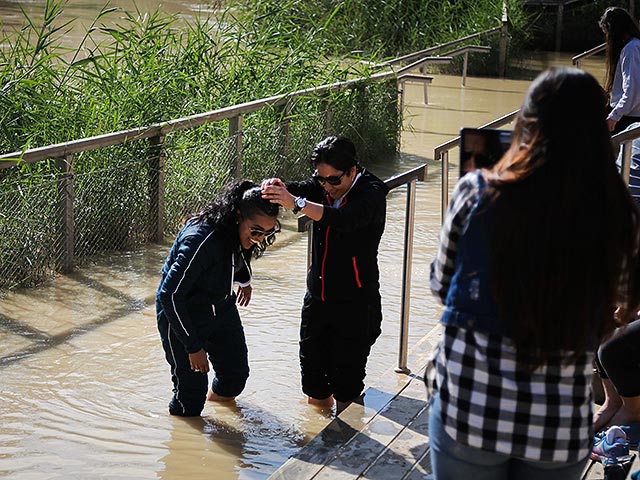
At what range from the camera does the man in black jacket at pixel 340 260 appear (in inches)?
177

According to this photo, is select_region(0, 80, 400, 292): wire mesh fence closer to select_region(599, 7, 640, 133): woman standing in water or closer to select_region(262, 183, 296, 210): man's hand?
select_region(262, 183, 296, 210): man's hand

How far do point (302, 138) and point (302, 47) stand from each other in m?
1.07

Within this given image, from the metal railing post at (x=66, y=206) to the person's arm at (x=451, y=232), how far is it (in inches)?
201

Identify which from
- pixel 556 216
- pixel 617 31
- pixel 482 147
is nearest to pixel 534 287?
pixel 556 216

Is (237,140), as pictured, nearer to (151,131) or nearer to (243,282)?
(151,131)

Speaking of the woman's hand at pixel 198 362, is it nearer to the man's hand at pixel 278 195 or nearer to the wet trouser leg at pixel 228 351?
the wet trouser leg at pixel 228 351

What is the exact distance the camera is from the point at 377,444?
422 cm

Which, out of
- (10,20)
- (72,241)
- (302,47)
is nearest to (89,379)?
(72,241)

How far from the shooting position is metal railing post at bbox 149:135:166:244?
26.5 ft

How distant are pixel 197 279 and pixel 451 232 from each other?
239 centimetres

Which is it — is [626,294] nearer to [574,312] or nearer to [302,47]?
[574,312]

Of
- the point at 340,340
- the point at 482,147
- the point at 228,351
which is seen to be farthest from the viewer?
the point at 228,351

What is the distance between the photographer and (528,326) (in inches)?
90.5

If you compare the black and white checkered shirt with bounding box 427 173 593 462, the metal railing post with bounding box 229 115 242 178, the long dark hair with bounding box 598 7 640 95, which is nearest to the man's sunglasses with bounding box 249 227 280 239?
the black and white checkered shirt with bounding box 427 173 593 462
